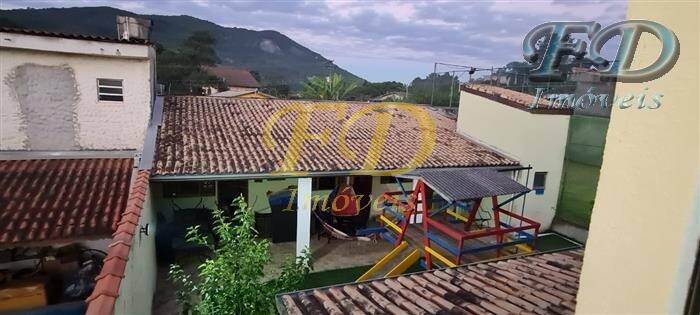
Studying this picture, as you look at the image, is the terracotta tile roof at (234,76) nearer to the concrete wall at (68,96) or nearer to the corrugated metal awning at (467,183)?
the concrete wall at (68,96)

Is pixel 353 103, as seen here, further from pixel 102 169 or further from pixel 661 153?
pixel 661 153

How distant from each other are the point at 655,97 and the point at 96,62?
474 inches

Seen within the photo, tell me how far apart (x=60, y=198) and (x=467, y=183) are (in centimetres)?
846

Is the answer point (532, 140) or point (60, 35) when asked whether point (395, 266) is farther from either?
point (60, 35)

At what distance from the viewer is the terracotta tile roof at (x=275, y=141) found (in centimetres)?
952

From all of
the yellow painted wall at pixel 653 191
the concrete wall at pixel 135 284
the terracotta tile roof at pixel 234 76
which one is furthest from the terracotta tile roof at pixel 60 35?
the terracotta tile roof at pixel 234 76

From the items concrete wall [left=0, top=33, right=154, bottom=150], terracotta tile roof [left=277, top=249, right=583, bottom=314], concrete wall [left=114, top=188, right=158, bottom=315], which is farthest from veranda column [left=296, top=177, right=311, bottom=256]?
terracotta tile roof [left=277, top=249, right=583, bottom=314]

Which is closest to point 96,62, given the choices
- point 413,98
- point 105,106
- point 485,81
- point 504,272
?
point 105,106

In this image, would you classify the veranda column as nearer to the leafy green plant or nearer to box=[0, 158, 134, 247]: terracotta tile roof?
box=[0, 158, 134, 247]: terracotta tile roof

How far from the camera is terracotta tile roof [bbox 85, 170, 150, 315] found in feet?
10.4

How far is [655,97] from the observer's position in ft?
4.67

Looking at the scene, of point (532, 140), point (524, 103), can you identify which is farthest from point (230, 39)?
point (532, 140)
